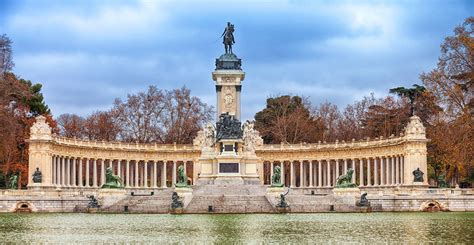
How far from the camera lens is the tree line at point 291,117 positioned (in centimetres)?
7456

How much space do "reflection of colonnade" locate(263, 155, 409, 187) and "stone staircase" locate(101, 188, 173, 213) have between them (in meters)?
29.7

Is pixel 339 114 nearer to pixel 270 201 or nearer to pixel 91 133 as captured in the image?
pixel 91 133

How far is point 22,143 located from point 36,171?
13713 millimetres

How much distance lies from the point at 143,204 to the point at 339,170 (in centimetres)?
4483

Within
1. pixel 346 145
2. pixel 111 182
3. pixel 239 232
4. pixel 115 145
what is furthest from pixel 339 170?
pixel 239 232

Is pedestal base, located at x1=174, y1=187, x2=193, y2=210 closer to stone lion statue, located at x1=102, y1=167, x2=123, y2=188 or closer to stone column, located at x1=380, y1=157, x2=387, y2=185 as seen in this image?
stone lion statue, located at x1=102, y1=167, x2=123, y2=188

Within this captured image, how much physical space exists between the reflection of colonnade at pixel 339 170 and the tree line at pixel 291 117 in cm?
463

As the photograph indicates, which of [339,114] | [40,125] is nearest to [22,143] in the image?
[40,125]

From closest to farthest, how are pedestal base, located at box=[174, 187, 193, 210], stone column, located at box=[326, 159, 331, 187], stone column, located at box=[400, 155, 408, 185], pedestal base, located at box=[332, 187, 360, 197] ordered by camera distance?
pedestal base, located at box=[174, 187, 193, 210], pedestal base, located at box=[332, 187, 360, 197], stone column, located at box=[400, 155, 408, 185], stone column, located at box=[326, 159, 331, 187]

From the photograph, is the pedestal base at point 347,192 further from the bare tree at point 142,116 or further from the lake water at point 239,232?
the bare tree at point 142,116

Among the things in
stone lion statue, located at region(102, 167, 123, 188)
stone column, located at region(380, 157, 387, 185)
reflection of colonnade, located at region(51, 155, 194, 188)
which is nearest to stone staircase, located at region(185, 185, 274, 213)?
stone lion statue, located at region(102, 167, 123, 188)

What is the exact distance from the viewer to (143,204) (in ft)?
216

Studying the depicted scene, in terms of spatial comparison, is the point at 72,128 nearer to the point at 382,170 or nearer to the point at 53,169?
the point at 53,169

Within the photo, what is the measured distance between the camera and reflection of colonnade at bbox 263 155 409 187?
297 feet
